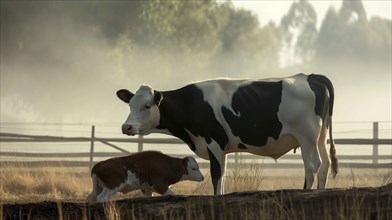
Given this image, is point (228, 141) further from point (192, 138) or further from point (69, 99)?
point (69, 99)

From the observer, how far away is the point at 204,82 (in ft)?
37.1

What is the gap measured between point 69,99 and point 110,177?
33.7 meters

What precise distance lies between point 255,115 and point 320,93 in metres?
0.90

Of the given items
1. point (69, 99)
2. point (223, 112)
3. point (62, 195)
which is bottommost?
point (62, 195)

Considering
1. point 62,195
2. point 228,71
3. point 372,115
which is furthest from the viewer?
point 372,115

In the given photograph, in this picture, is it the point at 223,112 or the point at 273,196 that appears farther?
the point at 223,112

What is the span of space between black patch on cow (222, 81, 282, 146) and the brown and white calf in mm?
1135

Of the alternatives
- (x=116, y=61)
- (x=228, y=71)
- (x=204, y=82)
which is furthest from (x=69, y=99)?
(x=204, y=82)

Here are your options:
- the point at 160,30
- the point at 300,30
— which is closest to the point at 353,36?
the point at 300,30

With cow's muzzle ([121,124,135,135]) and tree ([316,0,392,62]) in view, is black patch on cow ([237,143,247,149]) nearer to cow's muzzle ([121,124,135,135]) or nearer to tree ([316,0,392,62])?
cow's muzzle ([121,124,135,135])

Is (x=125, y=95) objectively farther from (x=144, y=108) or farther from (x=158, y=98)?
(x=158, y=98)

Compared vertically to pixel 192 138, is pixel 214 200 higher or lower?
lower

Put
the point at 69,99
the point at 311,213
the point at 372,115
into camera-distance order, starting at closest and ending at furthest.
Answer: the point at 311,213 → the point at 69,99 → the point at 372,115

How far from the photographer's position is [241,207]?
7.13 m
